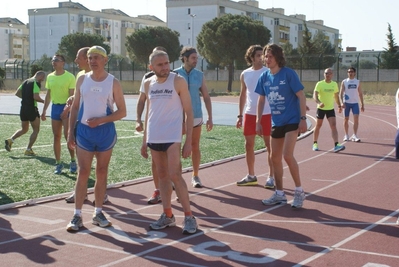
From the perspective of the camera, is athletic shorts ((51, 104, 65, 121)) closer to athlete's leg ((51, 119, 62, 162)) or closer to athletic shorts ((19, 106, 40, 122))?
athlete's leg ((51, 119, 62, 162))

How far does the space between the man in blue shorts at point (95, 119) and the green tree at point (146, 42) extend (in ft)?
208

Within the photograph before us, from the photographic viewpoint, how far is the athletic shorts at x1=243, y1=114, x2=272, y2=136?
9.95 meters

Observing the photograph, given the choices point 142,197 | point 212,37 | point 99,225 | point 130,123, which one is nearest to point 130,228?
point 99,225

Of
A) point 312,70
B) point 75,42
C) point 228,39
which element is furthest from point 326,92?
point 75,42

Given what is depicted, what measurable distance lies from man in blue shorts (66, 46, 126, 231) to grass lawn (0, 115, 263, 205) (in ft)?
7.56

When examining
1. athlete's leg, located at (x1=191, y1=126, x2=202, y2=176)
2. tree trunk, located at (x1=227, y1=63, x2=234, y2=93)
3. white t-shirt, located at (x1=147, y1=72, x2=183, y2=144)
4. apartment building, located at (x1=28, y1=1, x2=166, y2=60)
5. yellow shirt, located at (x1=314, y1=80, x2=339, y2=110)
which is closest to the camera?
white t-shirt, located at (x1=147, y1=72, x2=183, y2=144)

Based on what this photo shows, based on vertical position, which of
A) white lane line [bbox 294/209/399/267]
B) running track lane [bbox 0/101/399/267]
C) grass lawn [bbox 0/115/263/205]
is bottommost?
grass lawn [bbox 0/115/263/205]

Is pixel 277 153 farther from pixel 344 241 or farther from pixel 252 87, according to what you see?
pixel 344 241

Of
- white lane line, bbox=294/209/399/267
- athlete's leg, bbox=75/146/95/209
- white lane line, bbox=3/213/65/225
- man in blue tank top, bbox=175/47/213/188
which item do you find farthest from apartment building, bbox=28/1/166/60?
white lane line, bbox=294/209/399/267

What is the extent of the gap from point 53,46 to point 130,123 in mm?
93451

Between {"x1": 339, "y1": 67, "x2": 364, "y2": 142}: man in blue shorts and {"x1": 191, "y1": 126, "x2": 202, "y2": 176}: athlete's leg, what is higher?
{"x1": 339, "y1": 67, "x2": 364, "y2": 142}: man in blue shorts

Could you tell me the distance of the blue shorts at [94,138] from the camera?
24.0 ft

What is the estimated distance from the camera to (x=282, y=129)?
8508mm

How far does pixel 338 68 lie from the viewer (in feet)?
172
